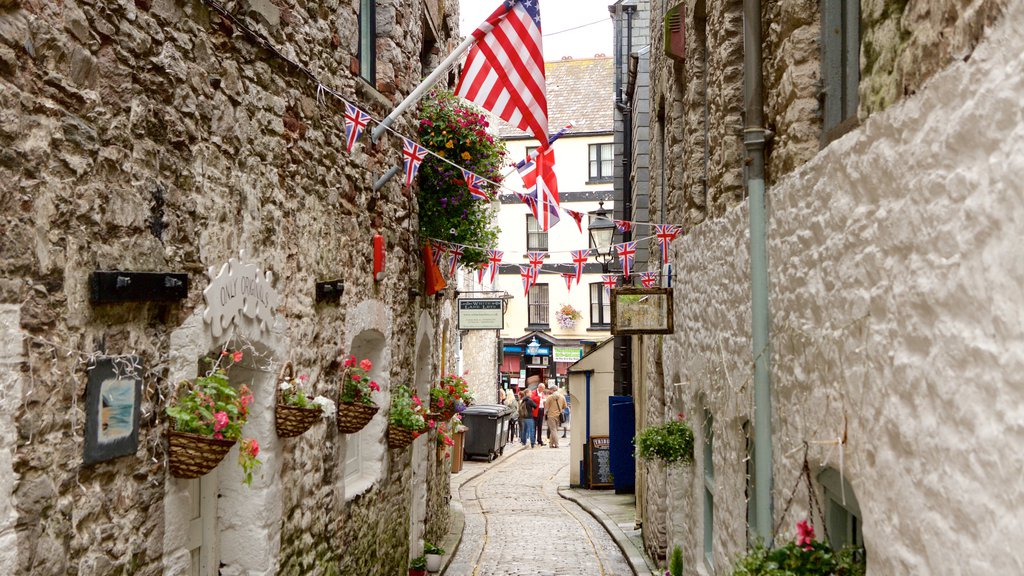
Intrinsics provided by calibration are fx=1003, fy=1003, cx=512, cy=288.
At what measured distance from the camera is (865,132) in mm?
3365

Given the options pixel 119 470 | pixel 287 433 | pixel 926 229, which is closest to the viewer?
pixel 926 229

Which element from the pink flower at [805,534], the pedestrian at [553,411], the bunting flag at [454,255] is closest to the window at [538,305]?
the pedestrian at [553,411]

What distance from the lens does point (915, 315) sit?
2902 millimetres

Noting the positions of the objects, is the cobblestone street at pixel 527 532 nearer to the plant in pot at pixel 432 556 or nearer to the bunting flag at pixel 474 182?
the plant in pot at pixel 432 556

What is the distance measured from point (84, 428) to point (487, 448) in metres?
17.4

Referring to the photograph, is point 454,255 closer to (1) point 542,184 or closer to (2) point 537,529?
(1) point 542,184

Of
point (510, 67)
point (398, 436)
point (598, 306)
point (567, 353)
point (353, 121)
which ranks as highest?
point (510, 67)

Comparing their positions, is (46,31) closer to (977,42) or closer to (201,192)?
(201,192)

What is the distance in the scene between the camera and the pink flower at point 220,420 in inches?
179

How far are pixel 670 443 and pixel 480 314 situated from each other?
9.40 metres

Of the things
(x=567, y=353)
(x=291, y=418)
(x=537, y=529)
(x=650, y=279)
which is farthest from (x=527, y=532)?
(x=567, y=353)

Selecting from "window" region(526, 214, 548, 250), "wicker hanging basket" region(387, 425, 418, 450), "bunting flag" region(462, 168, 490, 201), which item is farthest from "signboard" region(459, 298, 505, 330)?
"window" region(526, 214, 548, 250)

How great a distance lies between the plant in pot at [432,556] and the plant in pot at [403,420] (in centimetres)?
213

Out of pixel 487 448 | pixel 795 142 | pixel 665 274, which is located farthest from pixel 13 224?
pixel 487 448
